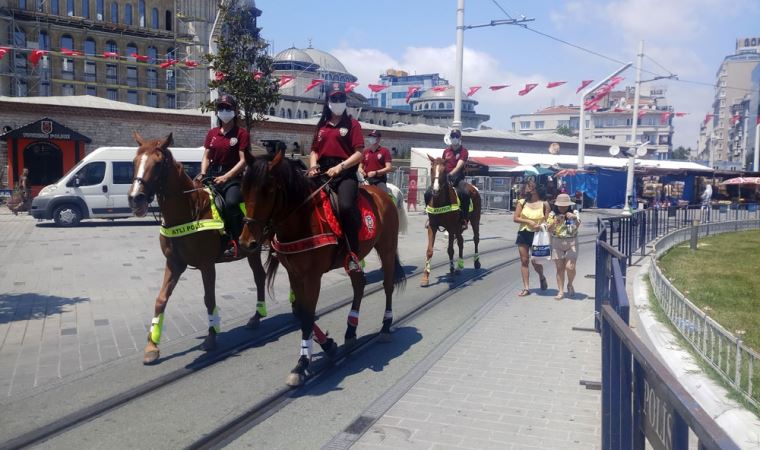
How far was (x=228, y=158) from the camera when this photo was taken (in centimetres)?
815

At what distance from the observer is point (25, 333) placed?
8.20 metres

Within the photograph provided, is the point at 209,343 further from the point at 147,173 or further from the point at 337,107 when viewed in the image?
the point at 337,107

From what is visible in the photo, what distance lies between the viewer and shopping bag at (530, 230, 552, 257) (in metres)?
Answer: 11.0

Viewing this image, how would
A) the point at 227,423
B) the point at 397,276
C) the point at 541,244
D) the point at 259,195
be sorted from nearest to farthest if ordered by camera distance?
the point at 227,423, the point at 259,195, the point at 397,276, the point at 541,244

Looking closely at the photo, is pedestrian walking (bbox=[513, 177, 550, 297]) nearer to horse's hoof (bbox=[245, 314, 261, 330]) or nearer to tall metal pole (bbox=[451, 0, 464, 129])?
horse's hoof (bbox=[245, 314, 261, 330])

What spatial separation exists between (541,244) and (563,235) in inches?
17.6

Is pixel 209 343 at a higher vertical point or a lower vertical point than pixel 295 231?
lower

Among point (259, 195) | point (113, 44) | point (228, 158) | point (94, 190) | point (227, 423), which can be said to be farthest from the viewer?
point (113, 44)

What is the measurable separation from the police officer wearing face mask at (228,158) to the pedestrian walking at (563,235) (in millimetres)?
5552

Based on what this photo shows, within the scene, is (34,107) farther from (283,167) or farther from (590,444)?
(590,444)

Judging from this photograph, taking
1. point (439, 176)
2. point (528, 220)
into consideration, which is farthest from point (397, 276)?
point (439, 176)

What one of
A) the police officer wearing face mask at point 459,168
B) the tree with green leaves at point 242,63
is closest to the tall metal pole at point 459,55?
the tree with green leaves at point 242,63

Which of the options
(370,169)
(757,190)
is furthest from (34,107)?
(757,190)

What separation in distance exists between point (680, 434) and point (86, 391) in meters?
5.46
